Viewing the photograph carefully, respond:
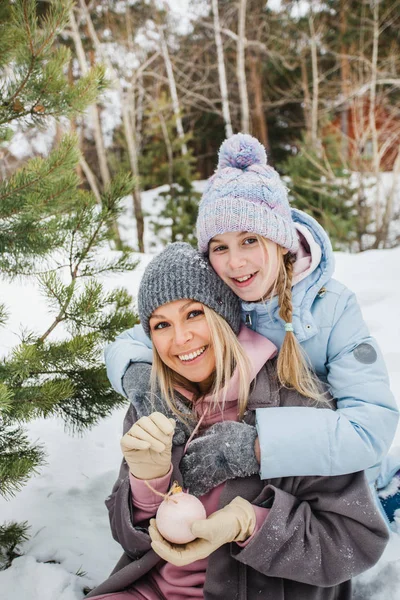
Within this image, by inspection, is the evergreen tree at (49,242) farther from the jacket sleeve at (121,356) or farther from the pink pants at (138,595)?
the pink pants at (138,595)

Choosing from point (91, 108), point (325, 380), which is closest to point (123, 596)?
point (325, 380)

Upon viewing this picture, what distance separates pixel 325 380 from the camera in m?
1.82

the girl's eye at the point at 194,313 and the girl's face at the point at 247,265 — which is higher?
the girl's face at the point at 247,265

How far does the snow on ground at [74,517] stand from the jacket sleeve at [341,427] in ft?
2.55

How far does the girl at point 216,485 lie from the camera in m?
1.35

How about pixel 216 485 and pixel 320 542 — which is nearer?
pixel 320 542

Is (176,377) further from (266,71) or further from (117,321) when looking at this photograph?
(266,71)

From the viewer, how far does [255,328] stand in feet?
6.23

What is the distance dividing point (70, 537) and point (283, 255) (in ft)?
5.34

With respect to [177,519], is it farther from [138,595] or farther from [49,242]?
[49,242]

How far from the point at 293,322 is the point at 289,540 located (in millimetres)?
723

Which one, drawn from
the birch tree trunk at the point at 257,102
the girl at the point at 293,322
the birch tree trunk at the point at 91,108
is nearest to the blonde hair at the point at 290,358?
the girl at the point at 293,322

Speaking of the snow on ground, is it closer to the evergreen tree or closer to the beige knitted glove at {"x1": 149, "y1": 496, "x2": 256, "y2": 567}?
the evergreen tree

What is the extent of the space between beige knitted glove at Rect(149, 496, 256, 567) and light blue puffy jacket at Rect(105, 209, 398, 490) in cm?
16
